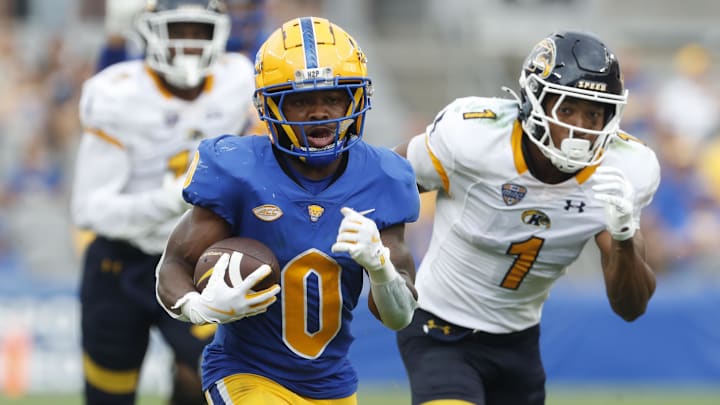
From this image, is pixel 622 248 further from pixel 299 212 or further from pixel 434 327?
pixel 299 212

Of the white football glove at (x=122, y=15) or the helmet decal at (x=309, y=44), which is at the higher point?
the helmet decal at (x=309, y=44)

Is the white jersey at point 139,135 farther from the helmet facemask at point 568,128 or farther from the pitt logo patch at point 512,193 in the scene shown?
the helmet facemask at point 568,128

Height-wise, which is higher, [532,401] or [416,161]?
[416,161]

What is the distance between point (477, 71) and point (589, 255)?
10.5ft

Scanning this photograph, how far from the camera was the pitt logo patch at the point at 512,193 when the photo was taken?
5020 millimetres

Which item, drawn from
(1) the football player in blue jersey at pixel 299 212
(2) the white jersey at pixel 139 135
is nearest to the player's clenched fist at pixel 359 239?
(1) the football player in blue jersey at pixel 299 212

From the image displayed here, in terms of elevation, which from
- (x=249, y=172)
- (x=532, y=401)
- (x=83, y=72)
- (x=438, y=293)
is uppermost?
(x=249, y=172)

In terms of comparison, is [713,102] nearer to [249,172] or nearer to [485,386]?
[485,386]

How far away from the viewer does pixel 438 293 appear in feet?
17.2

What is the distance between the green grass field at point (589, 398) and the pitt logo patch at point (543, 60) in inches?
181

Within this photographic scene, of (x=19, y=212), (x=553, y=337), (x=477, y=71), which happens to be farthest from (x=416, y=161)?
Answer: (x=477, y=71)

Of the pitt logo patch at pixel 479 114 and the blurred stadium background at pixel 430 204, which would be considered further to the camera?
the blurred stadium background at pixel 430 204

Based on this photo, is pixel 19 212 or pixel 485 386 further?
pixel 19 212

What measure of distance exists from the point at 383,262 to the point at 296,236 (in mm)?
394
